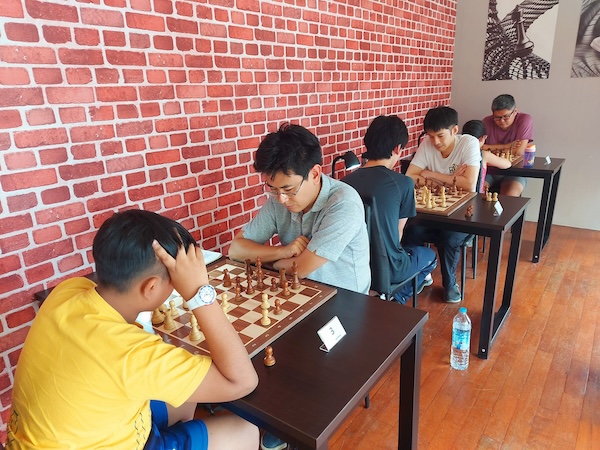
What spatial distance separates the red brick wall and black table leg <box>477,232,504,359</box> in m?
1.33

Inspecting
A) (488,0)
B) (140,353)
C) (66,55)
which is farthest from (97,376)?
(488,0)

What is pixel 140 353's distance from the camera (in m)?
0.91

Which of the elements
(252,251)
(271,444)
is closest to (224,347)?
(252,251)

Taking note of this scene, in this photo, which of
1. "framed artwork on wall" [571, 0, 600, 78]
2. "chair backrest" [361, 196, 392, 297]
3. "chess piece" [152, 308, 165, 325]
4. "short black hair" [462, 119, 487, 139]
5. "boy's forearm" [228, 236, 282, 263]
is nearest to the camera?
"chess piece" [152, 308, 165, 325]

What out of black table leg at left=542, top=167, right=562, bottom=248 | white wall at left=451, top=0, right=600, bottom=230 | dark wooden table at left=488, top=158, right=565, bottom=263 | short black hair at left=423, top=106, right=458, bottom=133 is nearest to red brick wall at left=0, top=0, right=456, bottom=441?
short black hair at left=423, top=106, right=458, bottom=133

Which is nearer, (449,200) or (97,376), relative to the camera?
(97,376)

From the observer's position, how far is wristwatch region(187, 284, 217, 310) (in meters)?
1.00

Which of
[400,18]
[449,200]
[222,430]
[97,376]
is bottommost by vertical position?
[222,430]

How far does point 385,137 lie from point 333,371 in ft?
4.71

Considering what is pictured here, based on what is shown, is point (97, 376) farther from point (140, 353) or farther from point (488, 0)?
point (488, 0)

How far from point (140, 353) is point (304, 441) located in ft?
1.30

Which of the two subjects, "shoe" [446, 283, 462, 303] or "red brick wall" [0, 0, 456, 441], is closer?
"red brick wall" [0, 0, 456, 441]

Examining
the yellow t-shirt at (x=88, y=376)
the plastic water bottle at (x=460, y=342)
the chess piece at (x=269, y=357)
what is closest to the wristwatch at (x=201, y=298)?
the yellow t-shirt at (x=88, y=376)

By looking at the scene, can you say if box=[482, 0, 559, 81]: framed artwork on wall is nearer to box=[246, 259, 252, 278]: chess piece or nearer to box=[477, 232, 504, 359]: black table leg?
box=[477, 232, 504, 359]: black table leg
